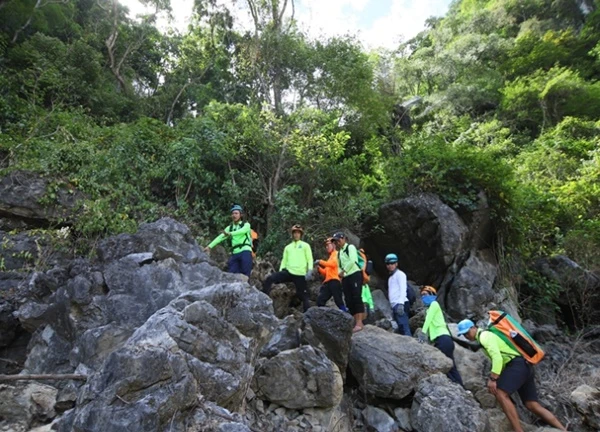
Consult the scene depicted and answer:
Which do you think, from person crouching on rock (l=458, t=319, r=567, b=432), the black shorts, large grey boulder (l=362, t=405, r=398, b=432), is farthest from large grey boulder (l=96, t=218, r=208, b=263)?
the black shorts

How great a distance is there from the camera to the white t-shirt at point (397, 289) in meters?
8.12

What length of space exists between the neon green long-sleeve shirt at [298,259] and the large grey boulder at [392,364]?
5.71ft

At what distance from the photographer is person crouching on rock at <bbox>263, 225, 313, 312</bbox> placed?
8211 mm

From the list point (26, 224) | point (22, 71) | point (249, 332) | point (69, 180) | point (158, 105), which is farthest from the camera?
point (158, 105)

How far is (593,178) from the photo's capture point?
615 inches

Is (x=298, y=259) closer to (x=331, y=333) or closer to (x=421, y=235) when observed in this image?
(x=331, y=333)

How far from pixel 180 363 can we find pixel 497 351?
4581 millimetres

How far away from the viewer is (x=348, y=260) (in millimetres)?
7887

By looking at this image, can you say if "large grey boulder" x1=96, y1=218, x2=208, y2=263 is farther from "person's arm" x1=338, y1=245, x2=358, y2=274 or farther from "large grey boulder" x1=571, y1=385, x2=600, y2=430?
"large grey boulder" x1=571, y1=385, x2=600, y2=430

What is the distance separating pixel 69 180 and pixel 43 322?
5064 mm

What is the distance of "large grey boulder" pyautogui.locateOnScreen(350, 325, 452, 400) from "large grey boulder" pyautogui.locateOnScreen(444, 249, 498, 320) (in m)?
3.98

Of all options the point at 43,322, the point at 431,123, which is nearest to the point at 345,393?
the point at 43,322

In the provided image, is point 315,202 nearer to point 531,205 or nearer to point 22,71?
point 531,205

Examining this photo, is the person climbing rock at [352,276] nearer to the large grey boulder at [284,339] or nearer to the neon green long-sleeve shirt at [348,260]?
the neon green long-sleeve shirt at [348,260]
